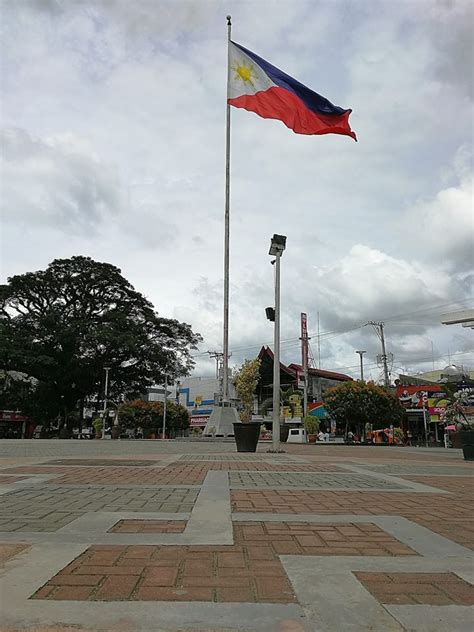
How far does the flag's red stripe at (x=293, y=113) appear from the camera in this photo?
51.5 ft

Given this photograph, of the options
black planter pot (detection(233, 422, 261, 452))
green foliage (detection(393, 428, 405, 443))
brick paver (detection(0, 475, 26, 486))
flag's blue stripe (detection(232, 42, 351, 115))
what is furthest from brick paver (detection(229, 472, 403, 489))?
green foliage (detection(393, 428, 405, 443))

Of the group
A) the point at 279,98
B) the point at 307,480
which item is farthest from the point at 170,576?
the point at 279,98

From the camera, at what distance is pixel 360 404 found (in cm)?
3612

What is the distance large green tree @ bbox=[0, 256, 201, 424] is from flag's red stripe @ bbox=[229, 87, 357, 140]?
25.4 m

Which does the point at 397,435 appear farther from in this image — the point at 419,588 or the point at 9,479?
the point at 419,588

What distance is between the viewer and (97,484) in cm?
662

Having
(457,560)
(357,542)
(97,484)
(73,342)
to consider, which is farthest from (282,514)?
(73,342)

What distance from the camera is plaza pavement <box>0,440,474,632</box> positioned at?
89.0 inches

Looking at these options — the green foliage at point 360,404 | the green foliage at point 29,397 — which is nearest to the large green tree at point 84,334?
the green foliage at point 29,397

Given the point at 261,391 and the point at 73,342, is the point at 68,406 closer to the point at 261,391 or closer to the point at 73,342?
the point at 73,342

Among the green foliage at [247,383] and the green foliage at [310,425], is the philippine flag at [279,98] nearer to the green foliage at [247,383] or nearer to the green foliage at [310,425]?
the green foliage at [247,383]

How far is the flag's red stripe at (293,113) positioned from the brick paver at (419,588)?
14.5m

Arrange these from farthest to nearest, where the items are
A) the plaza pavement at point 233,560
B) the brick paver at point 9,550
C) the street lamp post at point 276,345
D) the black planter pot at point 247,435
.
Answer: the street lamp post at point 276,345 → the black planter pot at point 247,435 → the brick paver at point 9,550 → the plaza pavement at point 233,560

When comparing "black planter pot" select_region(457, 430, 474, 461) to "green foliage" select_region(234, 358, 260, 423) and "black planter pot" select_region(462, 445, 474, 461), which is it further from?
"green foliage" select_region(234, 358, 260, 423)
